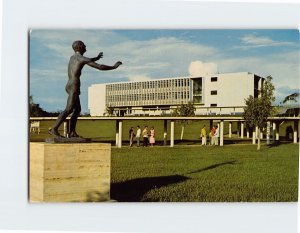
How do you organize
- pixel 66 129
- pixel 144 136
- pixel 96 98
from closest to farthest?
pixel 66 129 → pixel 96 98 → pixel 144 136

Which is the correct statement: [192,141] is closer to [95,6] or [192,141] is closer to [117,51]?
[117,51]

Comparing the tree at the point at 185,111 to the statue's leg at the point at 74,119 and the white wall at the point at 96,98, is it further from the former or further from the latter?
the statue's leg at the point at 74,119

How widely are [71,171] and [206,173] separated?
2.93 m

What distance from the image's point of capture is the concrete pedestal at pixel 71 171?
8844 millimetres

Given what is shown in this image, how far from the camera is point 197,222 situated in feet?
32.0

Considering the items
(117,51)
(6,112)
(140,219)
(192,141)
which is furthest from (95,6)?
(140,219)

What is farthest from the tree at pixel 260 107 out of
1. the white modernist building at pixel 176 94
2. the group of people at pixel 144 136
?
the group of people at pixel 144 136

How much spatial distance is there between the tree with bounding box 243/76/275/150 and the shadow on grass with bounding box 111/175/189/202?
1.85 meters

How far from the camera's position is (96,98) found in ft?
34.0

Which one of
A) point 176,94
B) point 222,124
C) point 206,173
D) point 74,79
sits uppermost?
point 74,79

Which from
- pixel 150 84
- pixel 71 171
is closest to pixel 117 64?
pixel 150 84

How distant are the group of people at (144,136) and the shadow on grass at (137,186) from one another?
2.51 ft

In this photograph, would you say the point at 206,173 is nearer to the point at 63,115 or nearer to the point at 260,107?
the point at 260,107

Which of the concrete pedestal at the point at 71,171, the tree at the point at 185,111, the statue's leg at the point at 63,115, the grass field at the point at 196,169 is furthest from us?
the tree at the point at 185,111
